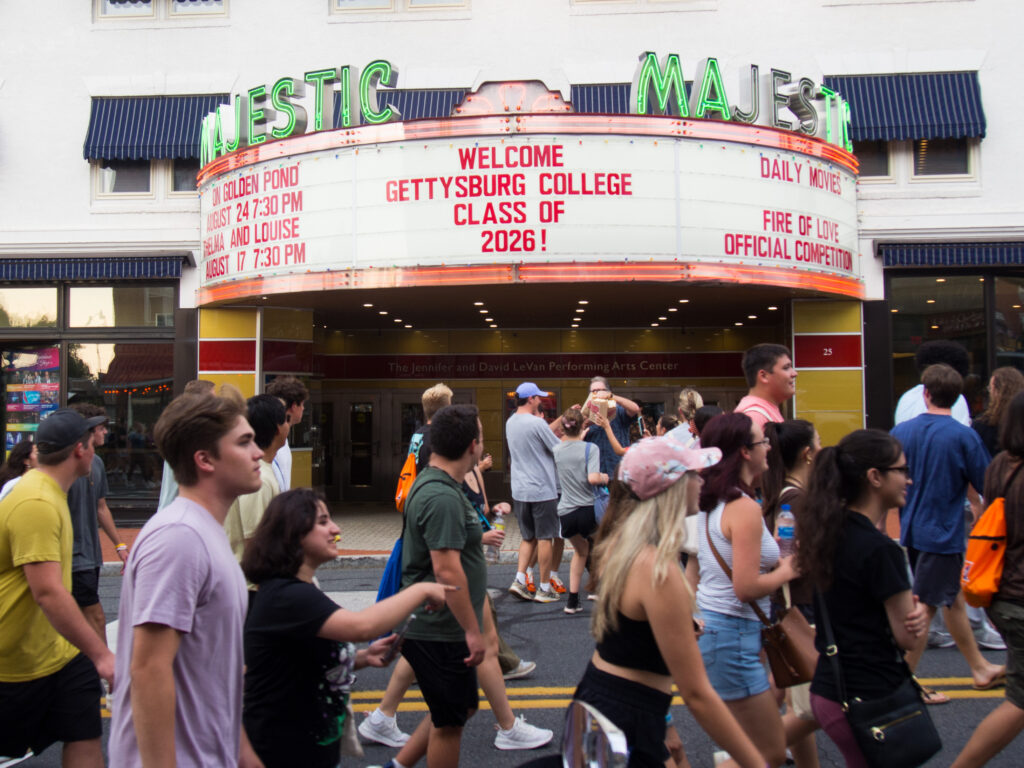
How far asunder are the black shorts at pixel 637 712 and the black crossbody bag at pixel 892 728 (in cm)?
72

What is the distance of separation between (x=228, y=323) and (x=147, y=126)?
10.8ft

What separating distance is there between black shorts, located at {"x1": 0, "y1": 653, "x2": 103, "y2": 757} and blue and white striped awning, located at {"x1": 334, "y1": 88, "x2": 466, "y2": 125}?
36.5 feet

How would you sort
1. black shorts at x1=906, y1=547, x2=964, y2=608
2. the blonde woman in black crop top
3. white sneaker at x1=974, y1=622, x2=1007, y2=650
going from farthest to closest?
white sneaker at x1=974, y1=622, x2=1007, y2=650 < black shorts at x1=906, y1=547, x2=964, y2=608 < the blonde woman in black crop top

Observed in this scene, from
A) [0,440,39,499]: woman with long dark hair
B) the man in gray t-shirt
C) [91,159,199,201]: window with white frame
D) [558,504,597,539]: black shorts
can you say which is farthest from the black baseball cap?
[91,159,199,201]: window with white frame

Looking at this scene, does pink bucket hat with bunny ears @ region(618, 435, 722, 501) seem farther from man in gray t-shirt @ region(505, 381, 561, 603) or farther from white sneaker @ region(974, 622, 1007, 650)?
man in gray t-shirt @ region(505, 381, 561, 603)

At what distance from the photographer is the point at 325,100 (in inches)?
449

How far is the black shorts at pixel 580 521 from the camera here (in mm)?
8039

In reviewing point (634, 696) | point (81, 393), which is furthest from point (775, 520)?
point (81, 393)

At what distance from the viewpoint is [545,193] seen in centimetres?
1051

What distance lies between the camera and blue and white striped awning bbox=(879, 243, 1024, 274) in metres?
12.6

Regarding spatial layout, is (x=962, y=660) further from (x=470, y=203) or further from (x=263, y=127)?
(x=263, y=127)

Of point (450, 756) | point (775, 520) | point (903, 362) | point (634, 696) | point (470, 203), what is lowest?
point (450, 756)

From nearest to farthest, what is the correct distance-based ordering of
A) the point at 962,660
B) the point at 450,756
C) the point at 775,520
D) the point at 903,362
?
the point at 450,756 < the point at 775,520 < the point at 962,660 < the point at 903,362

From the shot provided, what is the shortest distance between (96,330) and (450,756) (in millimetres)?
11919
